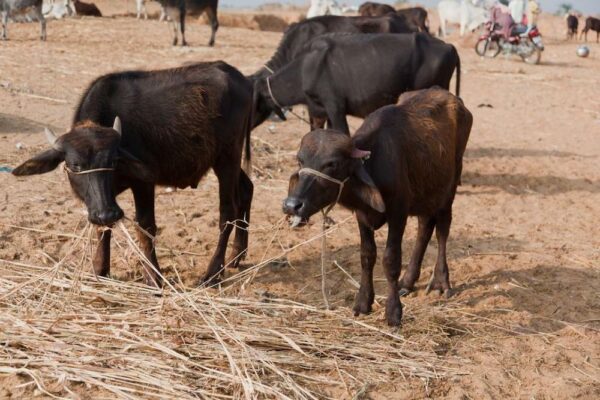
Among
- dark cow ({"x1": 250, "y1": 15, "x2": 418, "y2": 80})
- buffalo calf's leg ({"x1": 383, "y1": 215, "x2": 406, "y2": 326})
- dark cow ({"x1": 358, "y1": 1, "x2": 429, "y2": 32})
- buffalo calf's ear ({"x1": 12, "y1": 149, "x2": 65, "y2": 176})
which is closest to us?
buffalo calf's ear ({"x1": 12, "y1": 149, "x2": 65, "y2": 176})

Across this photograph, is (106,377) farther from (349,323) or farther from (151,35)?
(151,35)

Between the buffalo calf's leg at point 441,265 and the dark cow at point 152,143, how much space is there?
167 centimetres

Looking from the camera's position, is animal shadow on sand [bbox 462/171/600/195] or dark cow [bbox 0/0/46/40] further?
dark cow [bbox 0/0/46/40]

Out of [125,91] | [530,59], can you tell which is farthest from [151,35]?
[125,91]

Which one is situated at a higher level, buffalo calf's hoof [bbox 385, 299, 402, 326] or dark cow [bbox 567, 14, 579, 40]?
dark cow [bbox 567, 14, 579, 40]

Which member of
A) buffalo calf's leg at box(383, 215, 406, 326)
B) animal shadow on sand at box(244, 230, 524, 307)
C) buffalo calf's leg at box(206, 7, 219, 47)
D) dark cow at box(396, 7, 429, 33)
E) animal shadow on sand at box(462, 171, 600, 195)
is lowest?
animal shadow on sand at box(244, 230, 524, 307)

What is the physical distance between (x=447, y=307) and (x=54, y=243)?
3.44 m

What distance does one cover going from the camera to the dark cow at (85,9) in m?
27.0

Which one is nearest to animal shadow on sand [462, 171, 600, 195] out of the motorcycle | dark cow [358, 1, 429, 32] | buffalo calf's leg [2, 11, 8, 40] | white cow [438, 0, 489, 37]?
dark cow [358, 1, 429, 32]

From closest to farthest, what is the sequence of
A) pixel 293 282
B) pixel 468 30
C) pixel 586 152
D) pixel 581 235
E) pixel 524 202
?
pixel 293 282 < pixel 581 235 < pixel 524 202 < pixel 586 152 < pixel 468 30

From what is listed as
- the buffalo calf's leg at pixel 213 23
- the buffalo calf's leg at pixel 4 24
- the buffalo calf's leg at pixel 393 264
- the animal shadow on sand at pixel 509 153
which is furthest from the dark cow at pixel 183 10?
the buffalo calf's leg at pixel 393 264

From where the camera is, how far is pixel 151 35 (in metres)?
21.6

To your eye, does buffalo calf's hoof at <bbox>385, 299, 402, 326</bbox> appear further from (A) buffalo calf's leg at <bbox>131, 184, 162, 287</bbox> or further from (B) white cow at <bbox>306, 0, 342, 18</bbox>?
(B) white cow at <bbox>306, 0, 342, 18</bbox>

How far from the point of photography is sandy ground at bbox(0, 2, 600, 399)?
5.05 meters
